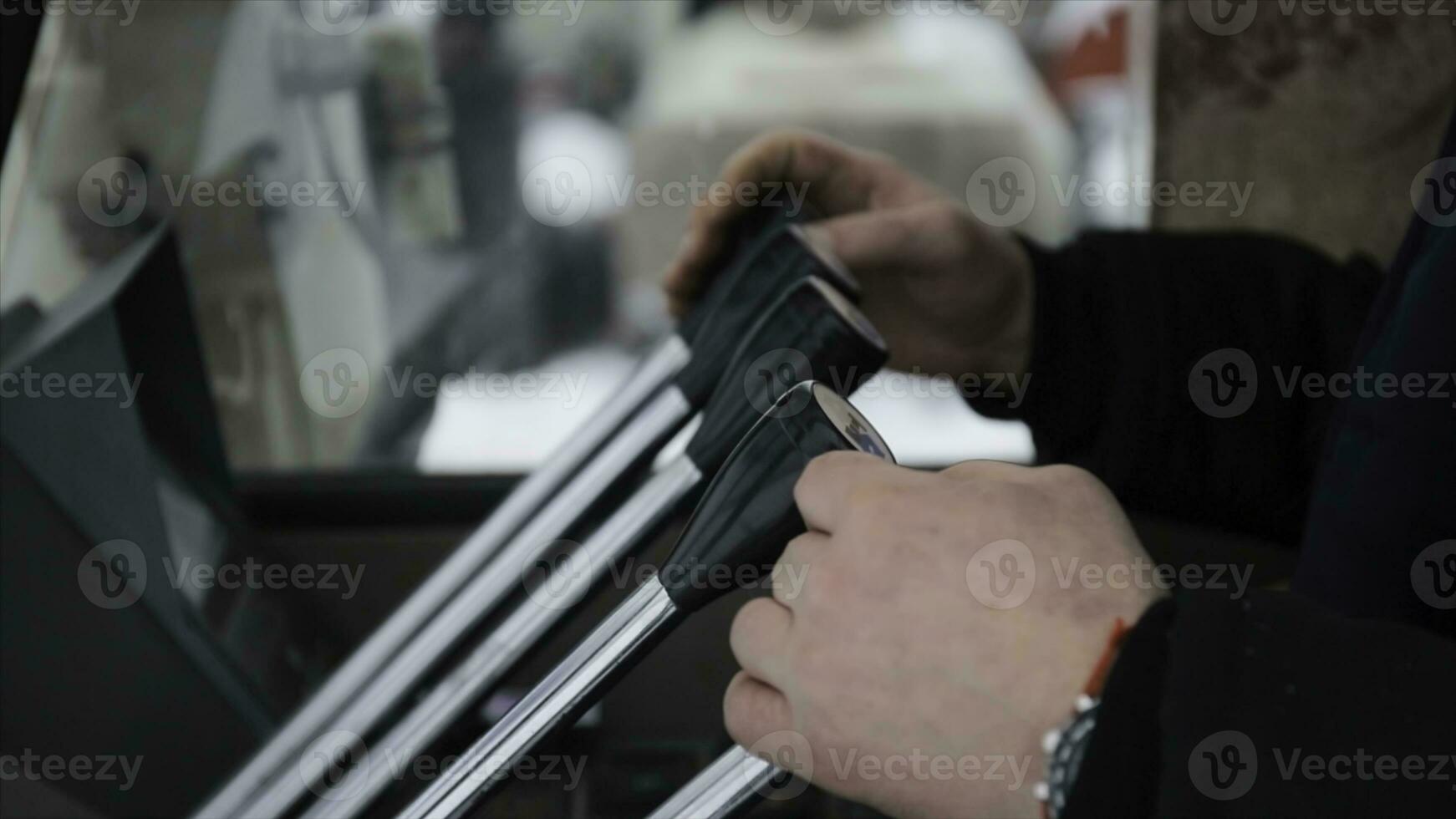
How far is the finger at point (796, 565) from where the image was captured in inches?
16.1

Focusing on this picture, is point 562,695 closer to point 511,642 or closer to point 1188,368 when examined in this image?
point 511,642

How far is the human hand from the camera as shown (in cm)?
38

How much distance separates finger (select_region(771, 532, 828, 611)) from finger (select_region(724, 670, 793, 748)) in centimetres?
3

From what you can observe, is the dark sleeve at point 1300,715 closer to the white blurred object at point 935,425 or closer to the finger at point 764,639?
the finger at point 764,639

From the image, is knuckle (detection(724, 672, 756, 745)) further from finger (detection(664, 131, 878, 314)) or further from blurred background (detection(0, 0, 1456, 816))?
blurred background (detection(0, 0, 1456, 816))

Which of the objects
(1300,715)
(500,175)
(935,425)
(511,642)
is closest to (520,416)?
(500,175)

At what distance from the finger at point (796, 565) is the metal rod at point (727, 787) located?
2.2 inches

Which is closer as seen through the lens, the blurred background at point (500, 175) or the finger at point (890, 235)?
the finger at point (890, 235)

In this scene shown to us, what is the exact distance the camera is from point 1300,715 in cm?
42

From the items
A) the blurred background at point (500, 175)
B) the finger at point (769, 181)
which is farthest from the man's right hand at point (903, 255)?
the blurred background at point (500, 175)

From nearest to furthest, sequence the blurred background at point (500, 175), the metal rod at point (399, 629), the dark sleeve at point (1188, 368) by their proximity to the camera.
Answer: the metal rod at point (399, 629)
the dark sleeve at point (1188, 368)
the blurred background at point (500, 175)

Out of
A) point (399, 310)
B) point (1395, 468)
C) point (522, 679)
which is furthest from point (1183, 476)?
point (399, 310)

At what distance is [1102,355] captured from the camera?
2.49 ft

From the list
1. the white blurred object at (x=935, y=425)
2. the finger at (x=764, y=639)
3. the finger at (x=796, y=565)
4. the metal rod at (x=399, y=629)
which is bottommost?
the white blurred object at (x=935, y=425)
